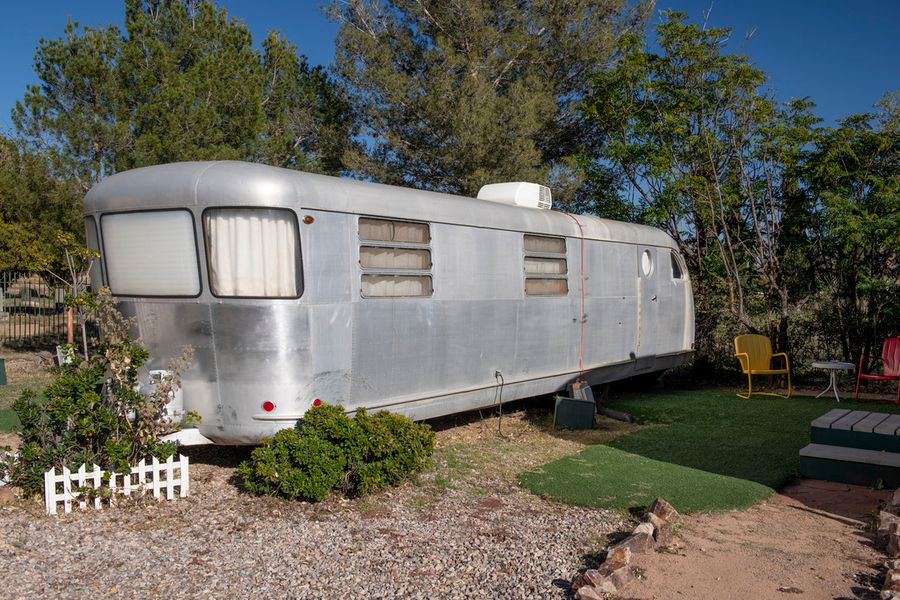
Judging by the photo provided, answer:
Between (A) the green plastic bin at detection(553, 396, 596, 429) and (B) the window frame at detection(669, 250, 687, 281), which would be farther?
(B) the window frame at detection(669, 250, 687, 281)

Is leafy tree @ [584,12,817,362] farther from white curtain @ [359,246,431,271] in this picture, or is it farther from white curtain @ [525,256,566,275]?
white curtain @ [359,246,431,271]

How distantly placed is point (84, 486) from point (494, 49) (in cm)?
1393

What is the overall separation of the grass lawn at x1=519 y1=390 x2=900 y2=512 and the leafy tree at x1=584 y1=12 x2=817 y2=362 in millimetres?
2936

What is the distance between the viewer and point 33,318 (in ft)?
54.7

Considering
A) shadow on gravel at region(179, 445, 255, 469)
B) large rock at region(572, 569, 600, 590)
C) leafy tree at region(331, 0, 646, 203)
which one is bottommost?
large rock at region(572, 569, 600, 590)

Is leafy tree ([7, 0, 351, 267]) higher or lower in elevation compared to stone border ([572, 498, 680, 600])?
higher

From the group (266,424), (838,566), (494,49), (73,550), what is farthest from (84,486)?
(494,49)

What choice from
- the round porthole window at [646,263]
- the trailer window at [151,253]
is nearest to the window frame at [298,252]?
the trailer window at [151,253]

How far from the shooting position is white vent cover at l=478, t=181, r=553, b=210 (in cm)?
911

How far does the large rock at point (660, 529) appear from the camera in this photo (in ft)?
15.6

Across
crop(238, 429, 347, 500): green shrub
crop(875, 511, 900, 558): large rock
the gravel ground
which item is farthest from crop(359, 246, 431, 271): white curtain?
crop(875, 511, 900, 558): large rock

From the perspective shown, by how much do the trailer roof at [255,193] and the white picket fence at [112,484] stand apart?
2034mm

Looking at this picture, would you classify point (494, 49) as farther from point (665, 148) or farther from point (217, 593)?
point (217, 593)

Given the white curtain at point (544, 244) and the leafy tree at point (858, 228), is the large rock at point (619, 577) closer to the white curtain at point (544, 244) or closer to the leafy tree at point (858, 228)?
the white curtain at point (544, 244)
